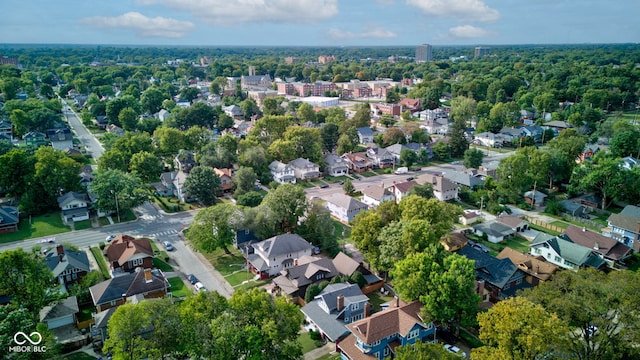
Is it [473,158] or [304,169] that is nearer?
[473,158]

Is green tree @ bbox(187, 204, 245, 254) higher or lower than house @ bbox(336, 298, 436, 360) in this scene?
higher

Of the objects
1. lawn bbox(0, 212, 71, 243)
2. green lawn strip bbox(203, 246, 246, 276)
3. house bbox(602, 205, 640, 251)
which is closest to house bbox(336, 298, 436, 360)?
green lawn strip bbox(203, 246, 246, 276)

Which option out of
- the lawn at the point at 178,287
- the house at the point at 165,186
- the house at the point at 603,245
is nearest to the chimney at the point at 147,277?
the lawn at the point at 178,287

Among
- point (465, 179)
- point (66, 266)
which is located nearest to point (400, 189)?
point (465, 179)

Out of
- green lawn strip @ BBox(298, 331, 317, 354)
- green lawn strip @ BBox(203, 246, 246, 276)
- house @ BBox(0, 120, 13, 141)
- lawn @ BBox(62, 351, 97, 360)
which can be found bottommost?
green lawn strip @ BBox(298, 331, 317, 354)

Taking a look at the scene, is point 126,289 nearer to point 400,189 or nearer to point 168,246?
point 168,246

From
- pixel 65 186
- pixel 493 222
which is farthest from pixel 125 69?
pixel 493 222

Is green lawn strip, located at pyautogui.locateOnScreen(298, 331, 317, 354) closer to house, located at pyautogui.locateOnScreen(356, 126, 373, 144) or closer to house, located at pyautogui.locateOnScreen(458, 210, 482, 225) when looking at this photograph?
house, located at pyautogui.locateOnScreen(458, 210, 482, 225)

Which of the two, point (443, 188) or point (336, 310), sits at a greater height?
point (443, 188)
